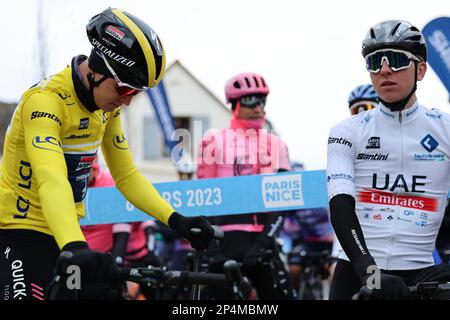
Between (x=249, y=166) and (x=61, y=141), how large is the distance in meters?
3.47

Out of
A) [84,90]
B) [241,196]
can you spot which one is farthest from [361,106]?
[84,90]

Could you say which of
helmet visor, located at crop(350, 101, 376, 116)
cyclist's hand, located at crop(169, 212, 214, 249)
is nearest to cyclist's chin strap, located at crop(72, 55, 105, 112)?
cyclist's hand, located at crop(169, 212, 214, 249)

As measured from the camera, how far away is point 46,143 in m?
Result: 3.83

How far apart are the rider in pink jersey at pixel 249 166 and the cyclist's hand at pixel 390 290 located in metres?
3.71

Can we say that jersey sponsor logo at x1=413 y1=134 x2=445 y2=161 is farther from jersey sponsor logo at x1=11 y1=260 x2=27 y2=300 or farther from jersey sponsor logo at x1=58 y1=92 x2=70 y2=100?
jersey sponsor logo at x1=11 y1=260 x2=27 y2=300

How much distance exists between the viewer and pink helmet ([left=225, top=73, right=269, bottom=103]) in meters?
7.55

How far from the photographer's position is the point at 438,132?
4.11 m

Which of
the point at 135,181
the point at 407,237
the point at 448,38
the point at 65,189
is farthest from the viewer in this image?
the point at 448,38

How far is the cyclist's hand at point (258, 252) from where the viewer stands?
6930mm

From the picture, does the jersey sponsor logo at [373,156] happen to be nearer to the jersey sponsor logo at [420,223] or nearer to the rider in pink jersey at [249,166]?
the jersey sponsor logo at [420,223]
